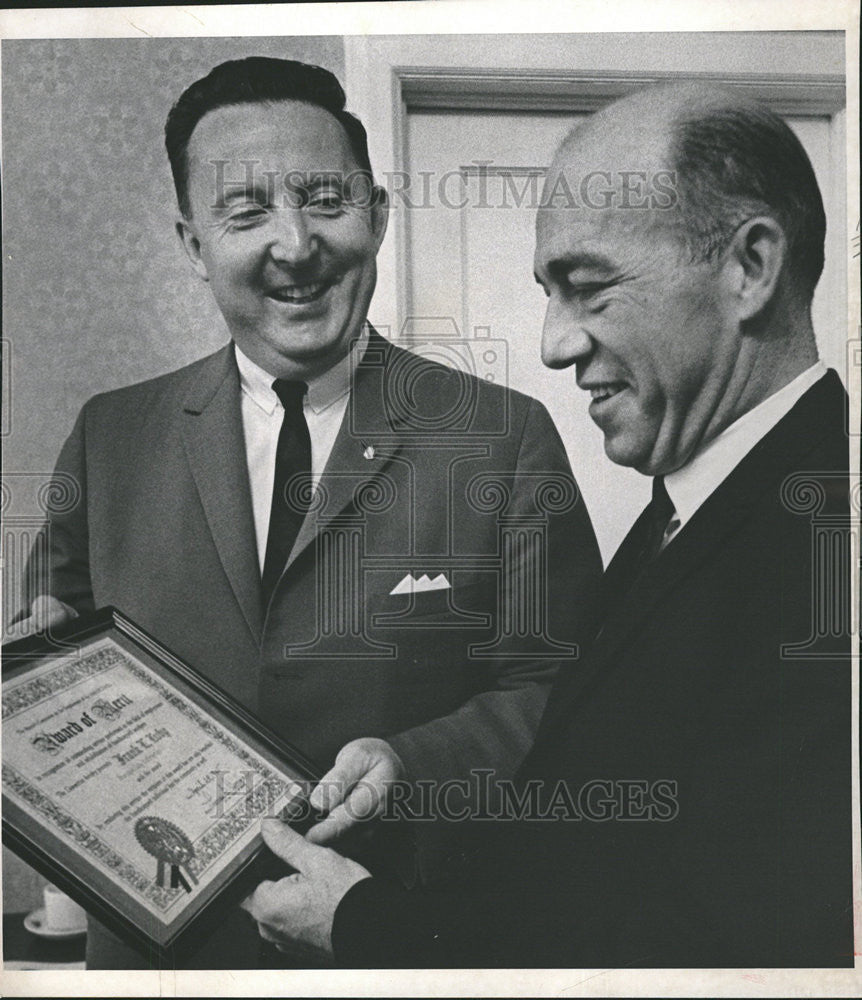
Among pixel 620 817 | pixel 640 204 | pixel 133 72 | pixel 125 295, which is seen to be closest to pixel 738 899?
pixel 620 817

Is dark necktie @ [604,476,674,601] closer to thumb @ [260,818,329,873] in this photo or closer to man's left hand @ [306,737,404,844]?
man's left hand @ [306,737,404,844]

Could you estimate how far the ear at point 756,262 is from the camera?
195 centimetres

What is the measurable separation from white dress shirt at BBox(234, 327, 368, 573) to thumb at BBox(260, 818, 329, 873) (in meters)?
0.51

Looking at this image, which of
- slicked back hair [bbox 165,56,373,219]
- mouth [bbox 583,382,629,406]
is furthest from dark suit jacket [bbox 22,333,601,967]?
slicked back hair [bbox 165,56,373,219]

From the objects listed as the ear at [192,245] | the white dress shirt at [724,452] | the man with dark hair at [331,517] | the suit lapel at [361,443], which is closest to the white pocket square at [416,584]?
the man with dark hair at [331,517]

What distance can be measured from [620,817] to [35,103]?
181 centimetres

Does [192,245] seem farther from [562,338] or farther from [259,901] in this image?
[259,901]

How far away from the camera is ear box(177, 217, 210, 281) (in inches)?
79.0

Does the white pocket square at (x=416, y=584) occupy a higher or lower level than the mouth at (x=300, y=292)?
lower

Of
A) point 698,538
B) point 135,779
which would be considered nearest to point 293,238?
point 698,538

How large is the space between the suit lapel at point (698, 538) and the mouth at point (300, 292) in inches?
29.8

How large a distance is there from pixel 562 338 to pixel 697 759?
85 centimetres

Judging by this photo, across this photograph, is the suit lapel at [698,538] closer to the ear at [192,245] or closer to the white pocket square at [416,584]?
the white pocket square at [416,584]

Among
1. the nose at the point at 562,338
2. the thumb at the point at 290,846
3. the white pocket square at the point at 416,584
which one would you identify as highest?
the nose at the point at 562,338
